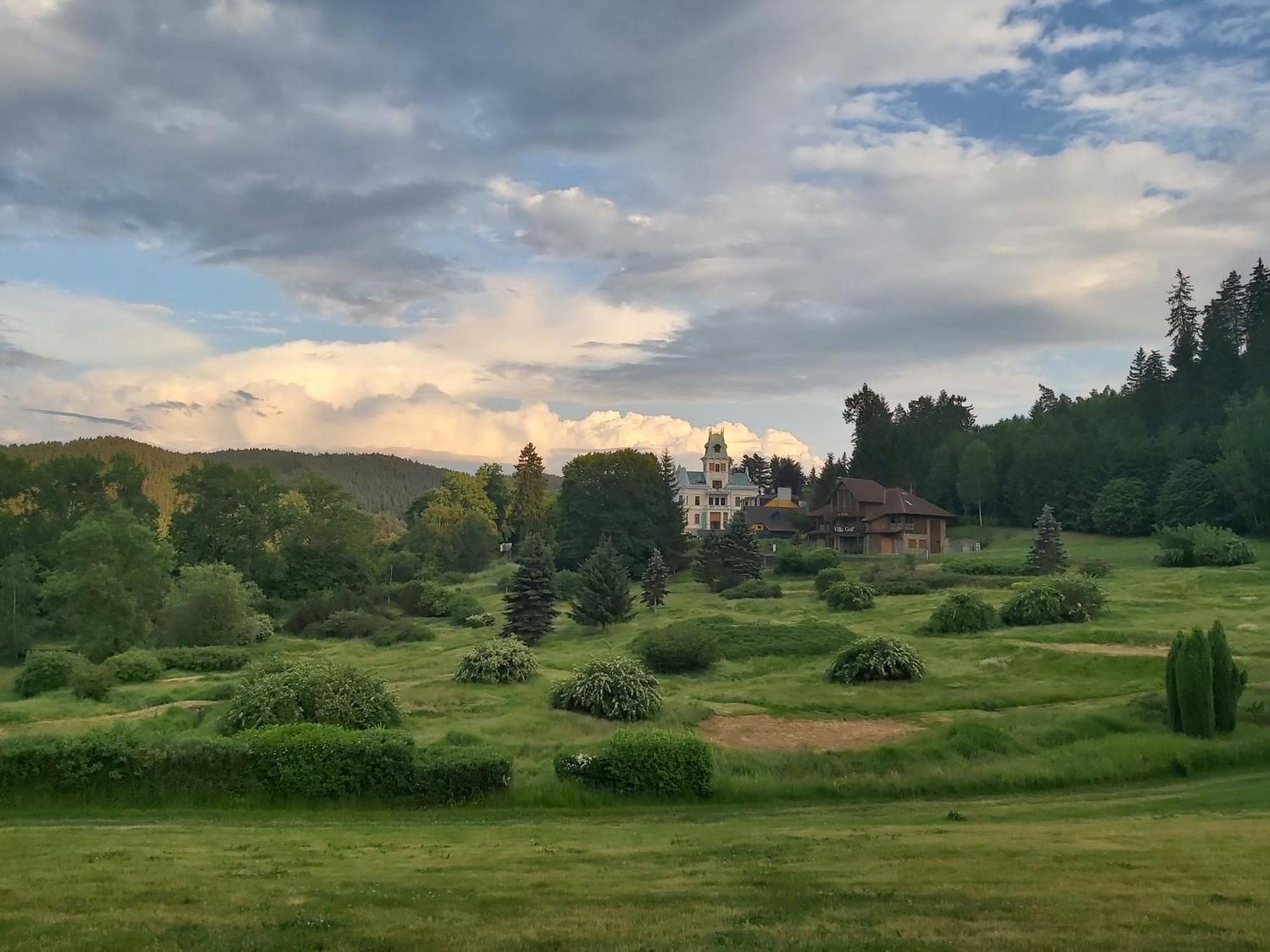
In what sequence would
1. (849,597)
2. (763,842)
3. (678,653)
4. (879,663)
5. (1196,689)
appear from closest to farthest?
(763,842) < (1196,689) < (879,663) < (678,653) < (849,597)

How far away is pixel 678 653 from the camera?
3356 centimetres

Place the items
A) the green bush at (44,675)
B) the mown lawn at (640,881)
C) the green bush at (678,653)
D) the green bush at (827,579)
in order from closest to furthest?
the mown lawn at (640,881)
the green bush at (678,653)
the green bush at (44,675)
the green bush at (827,579)

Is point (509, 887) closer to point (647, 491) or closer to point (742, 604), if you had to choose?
point (742, 604)

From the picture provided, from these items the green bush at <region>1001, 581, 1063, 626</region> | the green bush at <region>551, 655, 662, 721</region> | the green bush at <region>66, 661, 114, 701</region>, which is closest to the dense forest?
the green bush at <region>1001, 581, 1063, 626</region>

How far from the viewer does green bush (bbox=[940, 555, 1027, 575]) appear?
56656 millimetres

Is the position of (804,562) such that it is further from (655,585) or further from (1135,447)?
(1135,447)

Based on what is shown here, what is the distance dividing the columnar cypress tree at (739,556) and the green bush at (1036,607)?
2258 cm

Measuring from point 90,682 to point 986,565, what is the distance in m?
47.6

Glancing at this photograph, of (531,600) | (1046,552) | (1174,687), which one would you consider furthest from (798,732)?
(1046,552)

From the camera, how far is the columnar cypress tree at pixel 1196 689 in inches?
849

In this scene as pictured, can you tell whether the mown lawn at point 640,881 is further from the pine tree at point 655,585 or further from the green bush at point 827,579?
the pine tree at point 655,585

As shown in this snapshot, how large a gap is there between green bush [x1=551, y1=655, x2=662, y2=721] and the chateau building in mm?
85322

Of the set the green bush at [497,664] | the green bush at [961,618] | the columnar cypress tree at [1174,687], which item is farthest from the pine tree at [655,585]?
the columnar cypress tree at [1174,687]

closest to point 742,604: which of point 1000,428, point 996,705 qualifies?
point 996,705
